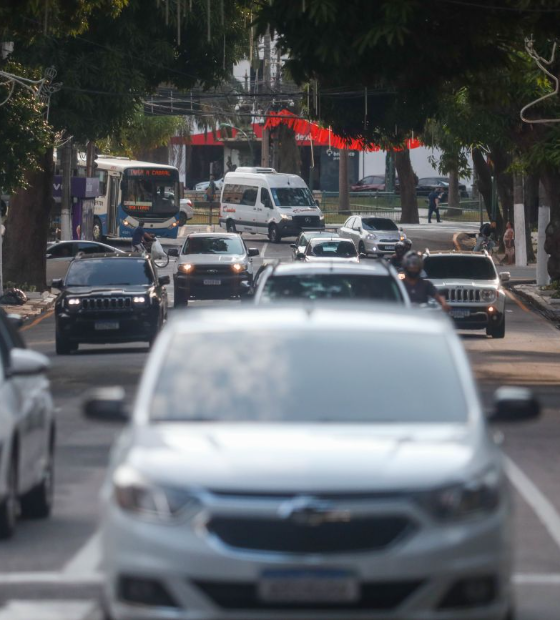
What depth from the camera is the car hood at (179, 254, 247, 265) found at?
113 feet

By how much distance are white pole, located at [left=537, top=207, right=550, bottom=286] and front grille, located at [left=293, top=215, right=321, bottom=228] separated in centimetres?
2196

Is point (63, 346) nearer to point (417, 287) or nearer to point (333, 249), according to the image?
point (417, 287)

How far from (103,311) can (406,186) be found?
47.9 meters

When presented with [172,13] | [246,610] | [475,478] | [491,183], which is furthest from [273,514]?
[491,183]

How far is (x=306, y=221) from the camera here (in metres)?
62.0

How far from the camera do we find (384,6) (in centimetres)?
1662

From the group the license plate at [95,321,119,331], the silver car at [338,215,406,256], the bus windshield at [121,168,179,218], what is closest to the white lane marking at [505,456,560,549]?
the license plate at [95,321,119,331]

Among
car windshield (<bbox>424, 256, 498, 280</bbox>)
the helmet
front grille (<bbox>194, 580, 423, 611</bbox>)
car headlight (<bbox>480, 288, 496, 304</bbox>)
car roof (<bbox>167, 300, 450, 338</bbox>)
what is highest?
car roof (<bbox>167, 300, 450, 338</bbox>)

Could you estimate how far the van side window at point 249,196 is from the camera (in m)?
63.0

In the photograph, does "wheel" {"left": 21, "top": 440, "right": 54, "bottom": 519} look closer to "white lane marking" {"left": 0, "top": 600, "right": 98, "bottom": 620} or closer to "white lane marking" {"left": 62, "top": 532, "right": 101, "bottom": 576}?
"white lane marking" {"left": 62, "top": 532, "right": 101, "bottom": 576}

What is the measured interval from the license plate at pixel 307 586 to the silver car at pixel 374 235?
1899 inches

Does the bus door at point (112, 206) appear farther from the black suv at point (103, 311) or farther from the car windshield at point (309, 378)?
the car windshield at point (309, 378)

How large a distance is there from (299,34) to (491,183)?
42.4 m

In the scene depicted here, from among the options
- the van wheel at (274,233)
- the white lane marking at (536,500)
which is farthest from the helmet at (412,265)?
the van wheel at (274,233)
